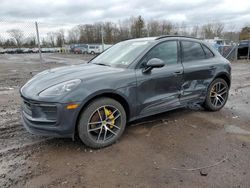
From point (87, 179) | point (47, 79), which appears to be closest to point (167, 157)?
point (87, 179)

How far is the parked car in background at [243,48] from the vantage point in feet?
59.0

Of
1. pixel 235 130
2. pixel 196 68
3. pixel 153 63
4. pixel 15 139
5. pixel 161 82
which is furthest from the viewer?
pixel 196 68

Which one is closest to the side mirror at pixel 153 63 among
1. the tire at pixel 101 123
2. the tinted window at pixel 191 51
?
the tire at pixel 101 123

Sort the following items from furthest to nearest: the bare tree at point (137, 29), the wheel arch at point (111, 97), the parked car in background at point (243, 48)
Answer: the bare tree at point (137, 29)
the parked car in background at point (243, 48)
the wheel arch at point (111, 97)

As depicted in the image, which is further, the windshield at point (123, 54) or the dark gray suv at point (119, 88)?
the windshield at point (123, 54)

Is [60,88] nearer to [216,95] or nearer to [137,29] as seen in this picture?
[216,95]

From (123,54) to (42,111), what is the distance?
5.87 ft

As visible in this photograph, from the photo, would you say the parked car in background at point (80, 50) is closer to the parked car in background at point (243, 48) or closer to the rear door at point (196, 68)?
the parked car in background at point (243, 48)

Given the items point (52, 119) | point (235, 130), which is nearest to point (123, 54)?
point (52, 119)

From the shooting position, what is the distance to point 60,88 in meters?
2.87

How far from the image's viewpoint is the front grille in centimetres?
277

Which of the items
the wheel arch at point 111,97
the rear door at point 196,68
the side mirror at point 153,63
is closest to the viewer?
the wheel arch at point 111,97

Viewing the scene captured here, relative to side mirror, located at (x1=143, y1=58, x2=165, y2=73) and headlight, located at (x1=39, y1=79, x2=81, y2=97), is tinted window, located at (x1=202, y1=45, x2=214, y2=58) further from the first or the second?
headlight, located at (x1=39, y1=79, x2=81, y2=97)

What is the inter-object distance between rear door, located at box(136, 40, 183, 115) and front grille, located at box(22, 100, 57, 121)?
1319mm
